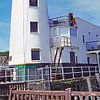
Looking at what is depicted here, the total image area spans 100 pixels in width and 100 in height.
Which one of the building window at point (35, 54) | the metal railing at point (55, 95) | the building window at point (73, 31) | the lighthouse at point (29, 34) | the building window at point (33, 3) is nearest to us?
the metal railing at point (55, 95)

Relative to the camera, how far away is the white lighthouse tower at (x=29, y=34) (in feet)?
94.4

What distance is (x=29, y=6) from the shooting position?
29.8 m

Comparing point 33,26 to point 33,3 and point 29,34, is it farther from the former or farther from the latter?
point 33,3

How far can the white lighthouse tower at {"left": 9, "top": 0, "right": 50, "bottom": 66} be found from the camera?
2878 cm

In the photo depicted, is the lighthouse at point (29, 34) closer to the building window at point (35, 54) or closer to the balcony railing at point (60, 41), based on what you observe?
the building window at point (35, 54)

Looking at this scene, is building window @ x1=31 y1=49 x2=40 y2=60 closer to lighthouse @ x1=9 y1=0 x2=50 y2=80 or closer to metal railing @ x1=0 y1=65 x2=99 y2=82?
lighthouse @ x1=9 y1=0 x2=50 y2=80

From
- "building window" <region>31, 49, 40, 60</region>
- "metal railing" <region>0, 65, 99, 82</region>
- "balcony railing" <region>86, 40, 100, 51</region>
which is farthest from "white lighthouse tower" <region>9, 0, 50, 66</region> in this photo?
"balcony railing" <region>86, 40, 100, 51</region>

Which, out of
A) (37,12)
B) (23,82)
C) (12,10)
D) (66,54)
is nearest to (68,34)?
(66,54)

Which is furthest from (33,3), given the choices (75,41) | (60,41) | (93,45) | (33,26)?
(93,45)

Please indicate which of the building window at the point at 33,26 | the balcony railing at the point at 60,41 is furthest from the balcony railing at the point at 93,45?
the building window at the point at 33,26

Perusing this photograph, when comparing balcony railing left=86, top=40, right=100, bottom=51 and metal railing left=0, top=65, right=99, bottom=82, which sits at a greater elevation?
balcony railing left=86, top=40, right=100, bottom=51

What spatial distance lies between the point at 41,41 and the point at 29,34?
1.41m

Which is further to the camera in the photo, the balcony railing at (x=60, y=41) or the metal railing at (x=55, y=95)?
the balcony railing at (x=60, y=41)

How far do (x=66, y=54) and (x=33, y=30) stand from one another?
4.34 meters
